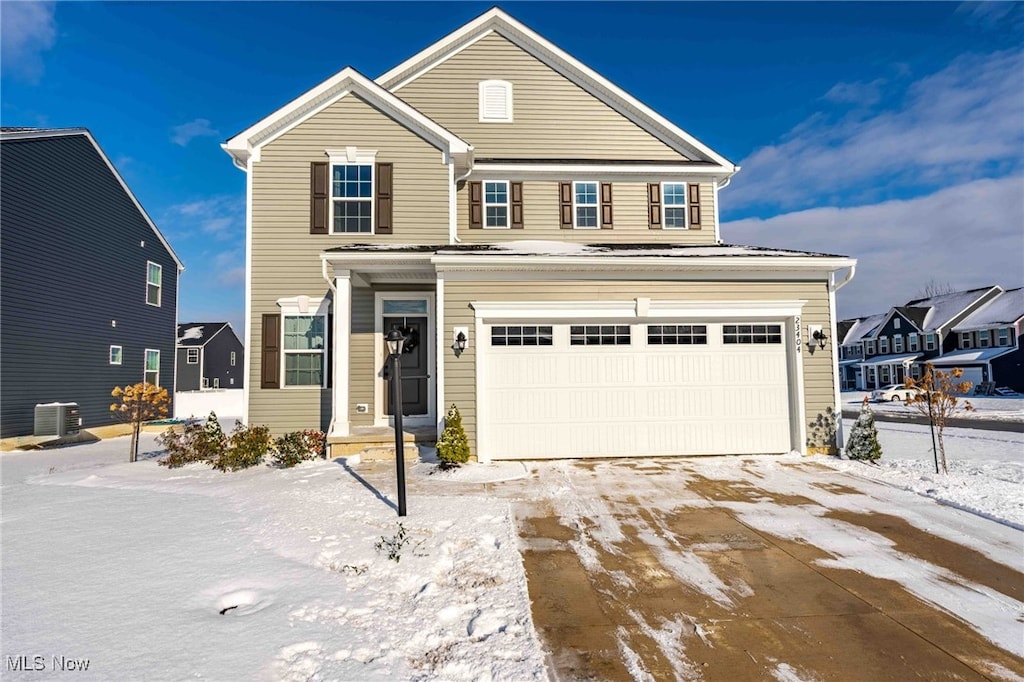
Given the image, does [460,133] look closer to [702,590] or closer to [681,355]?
[681,355]

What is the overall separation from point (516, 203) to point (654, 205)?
11.6ft

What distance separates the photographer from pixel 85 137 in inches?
570

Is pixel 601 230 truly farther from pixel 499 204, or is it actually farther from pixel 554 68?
pixel 554 68

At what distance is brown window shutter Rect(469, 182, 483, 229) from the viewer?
12.1 metres

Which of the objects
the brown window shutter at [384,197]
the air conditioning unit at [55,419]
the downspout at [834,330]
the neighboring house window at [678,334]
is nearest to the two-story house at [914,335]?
the downspout at [834,330]

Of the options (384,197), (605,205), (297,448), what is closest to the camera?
(297,448)

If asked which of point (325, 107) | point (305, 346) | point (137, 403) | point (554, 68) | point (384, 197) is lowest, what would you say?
point (137, 403)

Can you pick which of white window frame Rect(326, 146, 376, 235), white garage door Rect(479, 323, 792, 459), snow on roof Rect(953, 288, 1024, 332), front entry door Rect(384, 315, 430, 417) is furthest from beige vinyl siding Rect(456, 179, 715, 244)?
snow on roof Rect(953, 288, 1024, 332)

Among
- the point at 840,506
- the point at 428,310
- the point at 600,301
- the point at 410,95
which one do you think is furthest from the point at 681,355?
the point at 410,95

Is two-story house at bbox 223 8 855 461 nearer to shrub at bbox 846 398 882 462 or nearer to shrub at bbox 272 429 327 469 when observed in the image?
shrub at bbox 272 429 327 469

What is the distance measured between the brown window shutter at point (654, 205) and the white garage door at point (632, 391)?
15.1 feet

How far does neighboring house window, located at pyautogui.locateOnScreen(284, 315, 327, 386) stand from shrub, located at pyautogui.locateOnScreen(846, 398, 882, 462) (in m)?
9.91

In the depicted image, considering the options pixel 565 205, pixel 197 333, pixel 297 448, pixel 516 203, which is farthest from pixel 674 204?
pixel 197 333

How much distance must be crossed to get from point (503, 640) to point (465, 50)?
13442mm
